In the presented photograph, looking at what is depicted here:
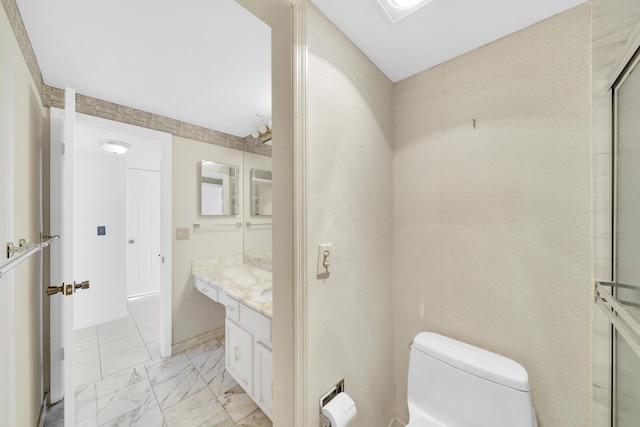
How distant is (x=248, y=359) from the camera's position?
5.01 feet

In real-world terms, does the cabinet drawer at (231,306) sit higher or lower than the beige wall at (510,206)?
lower

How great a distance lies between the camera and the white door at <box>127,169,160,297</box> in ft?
12.2

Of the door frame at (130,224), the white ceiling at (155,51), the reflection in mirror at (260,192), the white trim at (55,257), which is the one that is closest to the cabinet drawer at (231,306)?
the reflection in mirror at (260,192)

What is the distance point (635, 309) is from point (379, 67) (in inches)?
52.9

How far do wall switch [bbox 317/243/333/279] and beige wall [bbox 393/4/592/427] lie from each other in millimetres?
619

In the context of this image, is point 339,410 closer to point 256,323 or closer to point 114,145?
point 256,323

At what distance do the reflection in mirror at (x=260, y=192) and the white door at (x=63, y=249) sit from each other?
1.39 meters

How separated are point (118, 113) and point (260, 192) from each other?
1323mm

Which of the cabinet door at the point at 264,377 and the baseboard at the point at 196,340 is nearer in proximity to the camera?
the cabinet door at the point at 264,377

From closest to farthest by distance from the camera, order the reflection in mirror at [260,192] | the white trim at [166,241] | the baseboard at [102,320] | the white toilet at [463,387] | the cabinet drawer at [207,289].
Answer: the white toilet at [463,387] < the cabinet drawer at [207,289] < the white trim at [166,241] < the reflection in mirror at [260,192] < the baseboard at [102,320]

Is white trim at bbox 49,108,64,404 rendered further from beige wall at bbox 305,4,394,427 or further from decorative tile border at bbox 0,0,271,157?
beige wall at bbox 305,4,394,427

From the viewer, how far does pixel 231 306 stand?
168 centimetres

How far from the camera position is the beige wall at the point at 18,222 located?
0.83 m

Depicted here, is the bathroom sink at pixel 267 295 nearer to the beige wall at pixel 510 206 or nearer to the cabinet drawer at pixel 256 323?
the cabinet drawer at pixel 256 323
